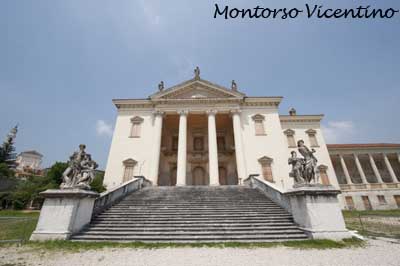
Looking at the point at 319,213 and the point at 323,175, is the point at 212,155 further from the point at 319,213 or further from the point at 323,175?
the point at 323,175

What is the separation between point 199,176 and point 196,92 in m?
9.13

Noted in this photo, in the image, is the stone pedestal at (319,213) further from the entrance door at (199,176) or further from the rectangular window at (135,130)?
the rectangular window at (135,130)

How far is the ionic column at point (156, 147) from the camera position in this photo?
1561 cm

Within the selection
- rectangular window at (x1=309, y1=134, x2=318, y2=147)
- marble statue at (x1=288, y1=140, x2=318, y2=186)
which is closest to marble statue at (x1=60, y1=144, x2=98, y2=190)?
marble statue at (x1=288, y1=140, x2=318, y2=186)

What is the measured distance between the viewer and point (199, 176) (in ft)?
63.2

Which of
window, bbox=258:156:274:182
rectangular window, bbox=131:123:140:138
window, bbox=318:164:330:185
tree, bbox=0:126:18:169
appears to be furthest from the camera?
tree, bbox=0:126:18:169

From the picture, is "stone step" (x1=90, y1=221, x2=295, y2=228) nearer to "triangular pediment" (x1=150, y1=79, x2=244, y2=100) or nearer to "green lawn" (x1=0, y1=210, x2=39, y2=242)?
"green lawn" (x1=0, y1=210, x2=39, y2=242)

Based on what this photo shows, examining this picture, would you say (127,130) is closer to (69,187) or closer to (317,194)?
Answer: (69,187)

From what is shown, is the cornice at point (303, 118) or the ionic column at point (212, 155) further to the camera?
the cornice at point (303, 118)

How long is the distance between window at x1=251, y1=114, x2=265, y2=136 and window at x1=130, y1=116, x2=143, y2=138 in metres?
11.9

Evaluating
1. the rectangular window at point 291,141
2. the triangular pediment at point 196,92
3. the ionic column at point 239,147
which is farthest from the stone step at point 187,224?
the rectangular window at point 291,141

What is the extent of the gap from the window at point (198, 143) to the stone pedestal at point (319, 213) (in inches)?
547

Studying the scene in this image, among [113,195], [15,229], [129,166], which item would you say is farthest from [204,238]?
[129,166]

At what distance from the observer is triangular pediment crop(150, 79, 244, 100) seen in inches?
736
